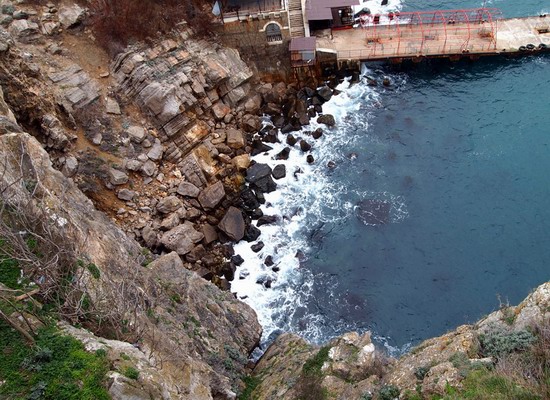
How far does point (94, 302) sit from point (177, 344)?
6204mm

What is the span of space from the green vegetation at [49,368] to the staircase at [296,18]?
50213 mm

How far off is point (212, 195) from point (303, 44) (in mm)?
23888

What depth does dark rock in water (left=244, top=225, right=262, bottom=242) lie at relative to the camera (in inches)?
1889

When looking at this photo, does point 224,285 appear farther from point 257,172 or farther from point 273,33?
point 273,33

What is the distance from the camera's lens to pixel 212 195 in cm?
4891

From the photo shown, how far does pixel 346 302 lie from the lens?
43.5 metres

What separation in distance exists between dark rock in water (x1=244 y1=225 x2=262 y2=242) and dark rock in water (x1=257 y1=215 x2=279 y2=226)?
105cm

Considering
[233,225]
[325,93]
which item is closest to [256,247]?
[233,225]

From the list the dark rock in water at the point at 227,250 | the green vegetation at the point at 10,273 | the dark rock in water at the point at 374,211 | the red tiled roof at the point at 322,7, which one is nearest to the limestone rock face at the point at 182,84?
the dark rock in water at the point at 227,250

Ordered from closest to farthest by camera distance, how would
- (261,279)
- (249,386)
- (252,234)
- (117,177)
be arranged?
(249,386), (261,279), (117,177), (252,234)

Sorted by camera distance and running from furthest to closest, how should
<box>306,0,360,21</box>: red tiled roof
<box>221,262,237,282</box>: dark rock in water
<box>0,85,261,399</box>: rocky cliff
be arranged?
1. <box>306,0,360,21</box>: red tiled roof
2. <box>221,262,237,282</box>: dark rock in water
3. <box>0,85,261,399</box>: rocky cliff

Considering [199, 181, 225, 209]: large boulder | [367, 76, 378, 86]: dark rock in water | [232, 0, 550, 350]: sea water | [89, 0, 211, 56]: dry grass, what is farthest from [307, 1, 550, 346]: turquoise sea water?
[89, 0, 211, 56]: dry grass

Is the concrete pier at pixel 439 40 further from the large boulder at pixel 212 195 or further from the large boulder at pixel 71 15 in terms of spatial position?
the large boulder at pixel 71 15

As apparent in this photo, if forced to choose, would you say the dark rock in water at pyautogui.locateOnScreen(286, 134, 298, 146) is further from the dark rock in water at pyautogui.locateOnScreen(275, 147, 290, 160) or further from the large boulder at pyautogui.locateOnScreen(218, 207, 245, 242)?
the large boulder at pyautogui.locateOnScreen(218, 207, 245, 242)
